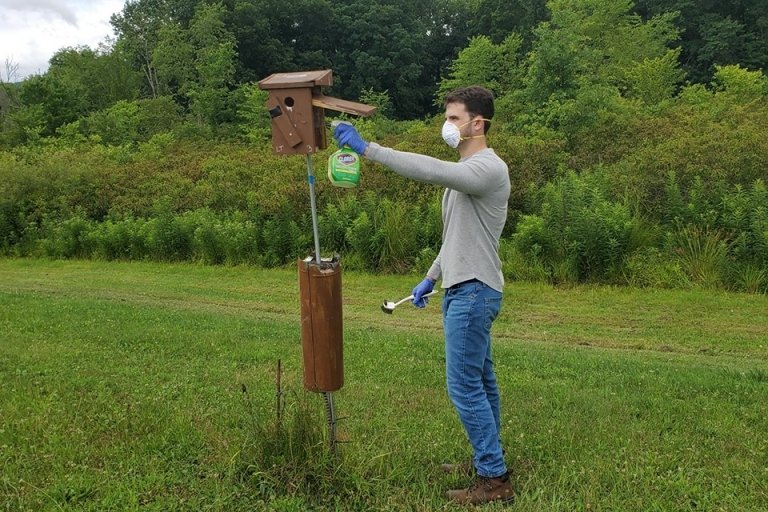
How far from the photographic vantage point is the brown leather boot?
3.23m

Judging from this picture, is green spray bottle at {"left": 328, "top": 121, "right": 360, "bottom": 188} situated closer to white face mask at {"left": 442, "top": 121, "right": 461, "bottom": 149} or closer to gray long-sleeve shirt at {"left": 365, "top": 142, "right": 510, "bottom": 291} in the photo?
gray long-sleeve shirt at {"left": 365, "top": 142, "right": 510, "bottom": 291}

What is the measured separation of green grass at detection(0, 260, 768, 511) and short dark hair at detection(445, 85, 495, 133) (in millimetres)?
1750

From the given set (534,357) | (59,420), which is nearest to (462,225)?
(59,420)

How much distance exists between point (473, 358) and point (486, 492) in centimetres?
69

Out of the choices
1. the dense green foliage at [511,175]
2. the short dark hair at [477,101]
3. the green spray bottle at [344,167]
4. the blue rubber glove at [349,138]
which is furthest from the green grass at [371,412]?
the dense green foliage at [511,175]

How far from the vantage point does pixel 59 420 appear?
420 cm

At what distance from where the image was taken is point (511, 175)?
12.8 meters

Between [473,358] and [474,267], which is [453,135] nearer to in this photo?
[474,267]

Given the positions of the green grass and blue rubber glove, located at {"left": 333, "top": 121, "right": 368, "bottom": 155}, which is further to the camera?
the green grass

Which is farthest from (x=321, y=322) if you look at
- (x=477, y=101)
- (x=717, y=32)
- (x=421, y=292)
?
(x=717, y=32)

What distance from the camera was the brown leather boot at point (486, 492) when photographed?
323 cm

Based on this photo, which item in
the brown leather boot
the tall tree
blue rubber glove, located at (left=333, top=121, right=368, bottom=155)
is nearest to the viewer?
blue rubber glove, located at (left=333, top=121, right=368, bottom=155)

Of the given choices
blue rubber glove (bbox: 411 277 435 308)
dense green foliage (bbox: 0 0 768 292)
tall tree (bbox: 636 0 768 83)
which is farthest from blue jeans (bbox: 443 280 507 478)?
tall tree (bbox: 636 0 768 83)

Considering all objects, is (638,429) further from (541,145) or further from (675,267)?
(541,145)
